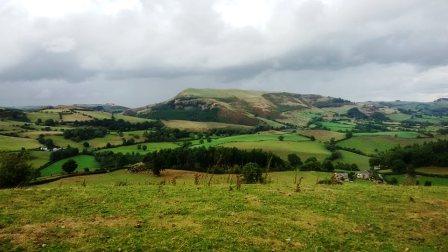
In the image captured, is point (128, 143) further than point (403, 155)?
Yes

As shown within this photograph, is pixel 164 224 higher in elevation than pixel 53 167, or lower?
higher

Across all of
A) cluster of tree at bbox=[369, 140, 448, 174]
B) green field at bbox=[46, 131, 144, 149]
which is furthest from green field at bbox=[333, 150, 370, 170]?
green field at bbox=[46, 131, 144, 149]

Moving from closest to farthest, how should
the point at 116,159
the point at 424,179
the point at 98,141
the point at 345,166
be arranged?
the point at 424,179, the point at 345,166, the point at 116,159, the point at 98,141

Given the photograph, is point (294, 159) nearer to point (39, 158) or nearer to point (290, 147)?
point (290, 147)

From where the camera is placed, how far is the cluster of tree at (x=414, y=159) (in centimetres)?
10662

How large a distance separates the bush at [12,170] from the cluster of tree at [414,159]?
88613 millimetres

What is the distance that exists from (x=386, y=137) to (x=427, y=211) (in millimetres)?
169781

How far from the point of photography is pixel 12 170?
4362cm

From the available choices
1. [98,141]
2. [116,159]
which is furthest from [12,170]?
[98,141]

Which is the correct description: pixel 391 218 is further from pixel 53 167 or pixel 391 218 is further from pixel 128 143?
pixel 128 143

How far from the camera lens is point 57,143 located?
545ft

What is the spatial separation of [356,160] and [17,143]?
121259 millimetres

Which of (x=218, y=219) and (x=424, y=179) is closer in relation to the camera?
(x=218, y=219)

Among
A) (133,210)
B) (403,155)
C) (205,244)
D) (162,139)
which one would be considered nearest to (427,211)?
(205,244)
